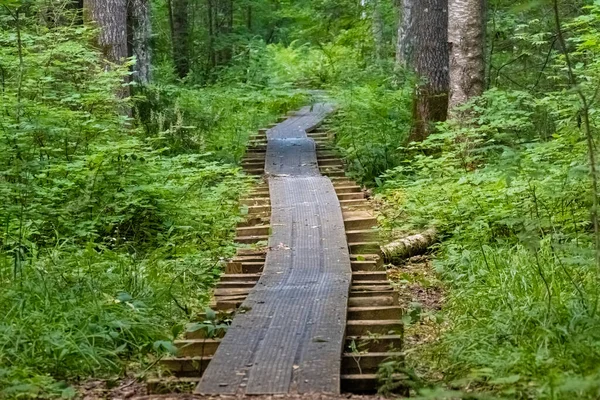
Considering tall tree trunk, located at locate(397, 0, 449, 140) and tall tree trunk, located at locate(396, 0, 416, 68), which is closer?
tall tree trunk, located at locate(397, 0, 449, 140)

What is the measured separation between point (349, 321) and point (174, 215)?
3900 mm

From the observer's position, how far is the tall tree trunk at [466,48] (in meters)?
9.98

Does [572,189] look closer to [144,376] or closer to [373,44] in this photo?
[144,376]

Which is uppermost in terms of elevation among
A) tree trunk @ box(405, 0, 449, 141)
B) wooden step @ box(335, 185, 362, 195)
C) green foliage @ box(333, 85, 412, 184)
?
tree trunk @ box(405, 0, 449, 141)

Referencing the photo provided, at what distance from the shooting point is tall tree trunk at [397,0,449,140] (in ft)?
38.8

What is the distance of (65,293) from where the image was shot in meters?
5.18

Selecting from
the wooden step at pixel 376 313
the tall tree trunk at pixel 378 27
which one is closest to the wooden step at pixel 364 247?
the wooden step at pixel 376 313

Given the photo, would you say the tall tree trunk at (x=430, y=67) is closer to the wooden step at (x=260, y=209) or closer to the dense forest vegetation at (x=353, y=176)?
the dense forest vegetation at (x=353, y=176)

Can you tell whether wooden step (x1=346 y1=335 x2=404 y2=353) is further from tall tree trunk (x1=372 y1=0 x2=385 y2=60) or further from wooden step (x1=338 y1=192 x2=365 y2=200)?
tall tree trunk (x1=372 y1=0 x2=385 y2=60)

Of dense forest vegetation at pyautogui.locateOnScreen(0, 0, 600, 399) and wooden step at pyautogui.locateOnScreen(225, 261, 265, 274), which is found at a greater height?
dense forest vegetation at pyautogui.locateOnScreen(0, 0, 600, 399)

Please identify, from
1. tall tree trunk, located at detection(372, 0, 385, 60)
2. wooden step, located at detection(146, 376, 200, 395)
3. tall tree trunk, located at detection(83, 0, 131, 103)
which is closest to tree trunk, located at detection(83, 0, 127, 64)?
tall tree trunk, located at detection(83, 0, 131, 103)

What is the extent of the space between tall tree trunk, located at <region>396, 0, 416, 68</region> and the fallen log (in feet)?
36.8

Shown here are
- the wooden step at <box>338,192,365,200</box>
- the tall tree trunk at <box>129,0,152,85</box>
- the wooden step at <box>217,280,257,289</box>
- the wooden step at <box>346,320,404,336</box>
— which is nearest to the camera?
the wooden step at <box>346,320,404,336</box>

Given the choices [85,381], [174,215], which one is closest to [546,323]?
[85,381]
